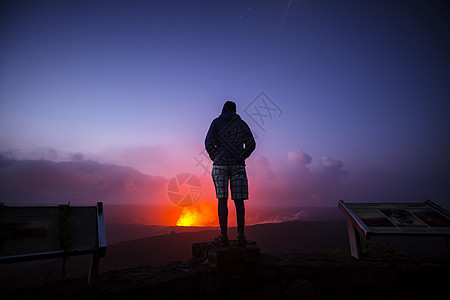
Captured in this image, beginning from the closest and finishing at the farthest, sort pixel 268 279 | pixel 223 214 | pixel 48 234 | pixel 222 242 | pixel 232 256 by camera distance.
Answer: pixel 48 234 → pixel 232 256 → pixel 268 279 → pixel 222 242 → pixel 223 214

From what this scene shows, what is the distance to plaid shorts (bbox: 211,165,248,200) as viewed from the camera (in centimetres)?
373

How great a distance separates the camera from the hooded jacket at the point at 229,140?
3.91 m

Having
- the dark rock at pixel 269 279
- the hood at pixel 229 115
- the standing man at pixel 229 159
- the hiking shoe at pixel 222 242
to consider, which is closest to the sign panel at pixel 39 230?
the dark rock at pixel 269 279

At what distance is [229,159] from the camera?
386 centimetres

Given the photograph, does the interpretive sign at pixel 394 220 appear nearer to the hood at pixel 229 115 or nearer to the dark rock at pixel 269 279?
the dark rock at pixel 269 279

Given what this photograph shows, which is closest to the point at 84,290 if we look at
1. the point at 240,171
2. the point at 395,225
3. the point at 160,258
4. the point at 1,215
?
the point at 1,215

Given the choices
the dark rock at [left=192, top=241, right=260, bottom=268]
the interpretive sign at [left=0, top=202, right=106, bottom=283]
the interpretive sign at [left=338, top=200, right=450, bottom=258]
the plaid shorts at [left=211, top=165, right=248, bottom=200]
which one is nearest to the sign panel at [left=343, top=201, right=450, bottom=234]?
the interpretive sign at [left=338, top=200, right=450, bottom=258]

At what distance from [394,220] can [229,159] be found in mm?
3675

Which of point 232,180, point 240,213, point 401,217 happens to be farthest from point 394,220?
point 232,180

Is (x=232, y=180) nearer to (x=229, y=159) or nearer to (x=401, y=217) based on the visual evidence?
(x=229, y=159)

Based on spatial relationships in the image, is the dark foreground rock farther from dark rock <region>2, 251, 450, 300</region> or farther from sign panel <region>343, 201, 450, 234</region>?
sign panel <region>343, 201, 450, 234</region>

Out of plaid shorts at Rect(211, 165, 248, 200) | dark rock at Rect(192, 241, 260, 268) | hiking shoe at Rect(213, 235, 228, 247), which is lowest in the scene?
dark rock at Rect(192, 241, 260, 268)

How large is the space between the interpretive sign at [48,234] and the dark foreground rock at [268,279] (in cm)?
54

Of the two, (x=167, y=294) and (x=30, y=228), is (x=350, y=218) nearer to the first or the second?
(x=167, y=294)
